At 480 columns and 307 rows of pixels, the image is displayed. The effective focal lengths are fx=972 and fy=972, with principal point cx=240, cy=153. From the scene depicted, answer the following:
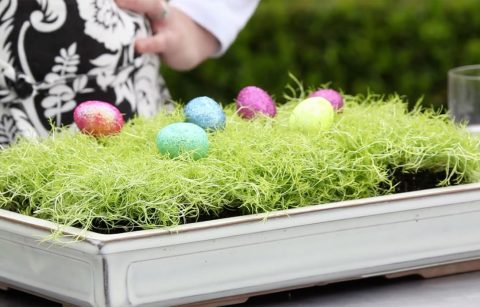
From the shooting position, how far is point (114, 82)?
144 centimetres

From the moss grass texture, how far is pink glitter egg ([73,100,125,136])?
0.05 ft

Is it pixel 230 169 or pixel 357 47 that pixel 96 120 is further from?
pixel 357 47

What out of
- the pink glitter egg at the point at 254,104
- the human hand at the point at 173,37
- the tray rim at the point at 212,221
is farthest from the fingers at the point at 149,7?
the tray rim at the point at 212,221

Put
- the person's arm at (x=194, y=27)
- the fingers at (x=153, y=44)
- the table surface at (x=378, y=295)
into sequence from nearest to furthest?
the table surface at (x=378, y=295) → the fingers at (x=153, y=44) → the person's arm at (x=194, y=27)

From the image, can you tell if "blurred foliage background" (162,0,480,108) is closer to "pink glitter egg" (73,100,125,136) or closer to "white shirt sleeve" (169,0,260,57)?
"white shirt sleeve" (169,0,260,57)

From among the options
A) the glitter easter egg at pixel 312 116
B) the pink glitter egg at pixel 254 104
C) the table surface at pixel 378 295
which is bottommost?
the table surface at pixel 378 295

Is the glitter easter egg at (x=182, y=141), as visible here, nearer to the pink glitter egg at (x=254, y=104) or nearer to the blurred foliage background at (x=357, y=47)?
the pink glitter egg at (x=254, y=104)

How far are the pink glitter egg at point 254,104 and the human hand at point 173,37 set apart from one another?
0.25 m

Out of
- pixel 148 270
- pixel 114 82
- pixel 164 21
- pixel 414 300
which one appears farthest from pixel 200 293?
pixel 164 21

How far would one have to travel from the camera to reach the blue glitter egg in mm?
1206

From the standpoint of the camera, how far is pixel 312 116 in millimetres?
1196

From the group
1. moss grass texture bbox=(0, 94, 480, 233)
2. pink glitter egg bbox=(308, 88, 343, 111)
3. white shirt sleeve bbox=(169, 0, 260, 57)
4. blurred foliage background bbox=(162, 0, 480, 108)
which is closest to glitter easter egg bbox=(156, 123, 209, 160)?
moss grass texture bbox=(0, 94, 480, 233)

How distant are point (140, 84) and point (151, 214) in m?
0.52

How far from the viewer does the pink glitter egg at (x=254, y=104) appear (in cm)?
129
